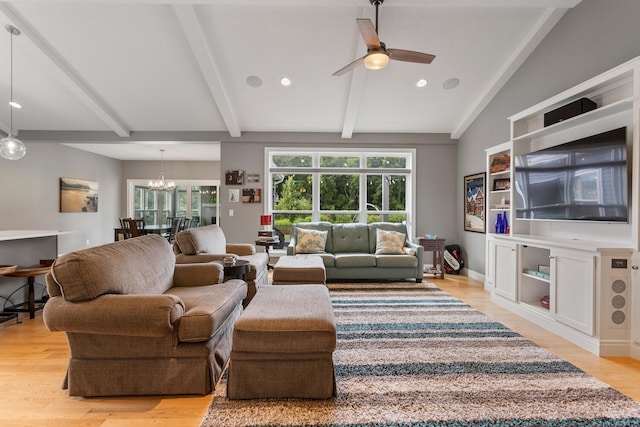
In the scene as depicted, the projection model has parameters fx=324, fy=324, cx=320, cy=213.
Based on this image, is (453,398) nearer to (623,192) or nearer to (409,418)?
(409,418)

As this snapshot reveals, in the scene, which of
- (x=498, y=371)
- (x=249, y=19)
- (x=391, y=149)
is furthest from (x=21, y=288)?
(x=391, y=149)

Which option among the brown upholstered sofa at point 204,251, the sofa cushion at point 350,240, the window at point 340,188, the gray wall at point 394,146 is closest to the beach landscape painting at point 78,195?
the gray wall at point 394,146

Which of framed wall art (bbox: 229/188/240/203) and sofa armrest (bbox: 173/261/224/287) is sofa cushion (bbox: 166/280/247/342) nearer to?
sofa armrest (bbox: 173/261/224/287)

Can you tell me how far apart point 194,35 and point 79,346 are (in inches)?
134

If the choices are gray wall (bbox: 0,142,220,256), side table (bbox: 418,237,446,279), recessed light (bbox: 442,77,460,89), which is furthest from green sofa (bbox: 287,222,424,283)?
gray wall (bbox: 0,142,220,256)

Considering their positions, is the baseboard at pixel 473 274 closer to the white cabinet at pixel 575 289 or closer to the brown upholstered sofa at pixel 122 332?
the white cabinet at pixel 575 289

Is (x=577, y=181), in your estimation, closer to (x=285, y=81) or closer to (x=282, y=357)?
(x=282, y=357)

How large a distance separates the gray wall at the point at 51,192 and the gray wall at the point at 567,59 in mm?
8423

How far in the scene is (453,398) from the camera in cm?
191

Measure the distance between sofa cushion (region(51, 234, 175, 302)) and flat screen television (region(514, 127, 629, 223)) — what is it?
3670 mm

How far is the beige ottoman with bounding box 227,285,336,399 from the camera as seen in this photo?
5.95ft

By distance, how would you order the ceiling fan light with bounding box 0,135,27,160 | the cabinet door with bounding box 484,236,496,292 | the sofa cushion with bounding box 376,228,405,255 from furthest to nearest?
the sofa cushion with bounding box 376,228,405,255 < the cabinet door with bounding box 484,236,496,292 < the ceiling fan light with bounding box 0,135,27,160

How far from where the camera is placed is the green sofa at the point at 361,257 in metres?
4.92

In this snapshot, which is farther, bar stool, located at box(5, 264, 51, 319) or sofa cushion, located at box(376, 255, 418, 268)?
sofa cushion, located at box(376, 255, 418, 268)
